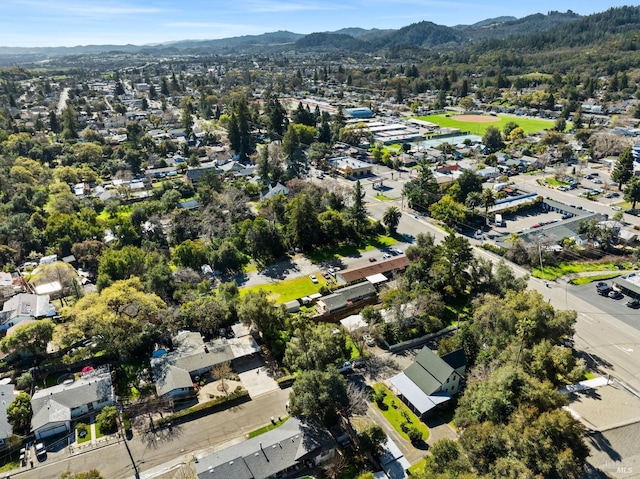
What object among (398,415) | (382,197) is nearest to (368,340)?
(398,415)

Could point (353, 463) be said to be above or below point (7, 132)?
below

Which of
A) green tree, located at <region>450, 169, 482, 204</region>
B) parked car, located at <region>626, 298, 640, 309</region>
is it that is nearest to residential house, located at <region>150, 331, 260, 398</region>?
parked car, located at <region>626, 298, 640, 309</region>

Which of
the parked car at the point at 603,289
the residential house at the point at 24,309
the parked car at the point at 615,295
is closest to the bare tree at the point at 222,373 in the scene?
the residential house at the point at 24,309

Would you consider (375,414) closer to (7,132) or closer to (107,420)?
(107,420)

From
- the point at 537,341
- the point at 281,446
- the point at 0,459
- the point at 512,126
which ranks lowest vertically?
the point at 0,459

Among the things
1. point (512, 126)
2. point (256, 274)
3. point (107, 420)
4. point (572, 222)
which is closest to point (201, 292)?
point (256, 274)

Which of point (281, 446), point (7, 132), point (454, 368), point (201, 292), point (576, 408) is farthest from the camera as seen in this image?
point (7, 132)

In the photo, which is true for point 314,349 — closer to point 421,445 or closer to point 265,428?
point 265,428
